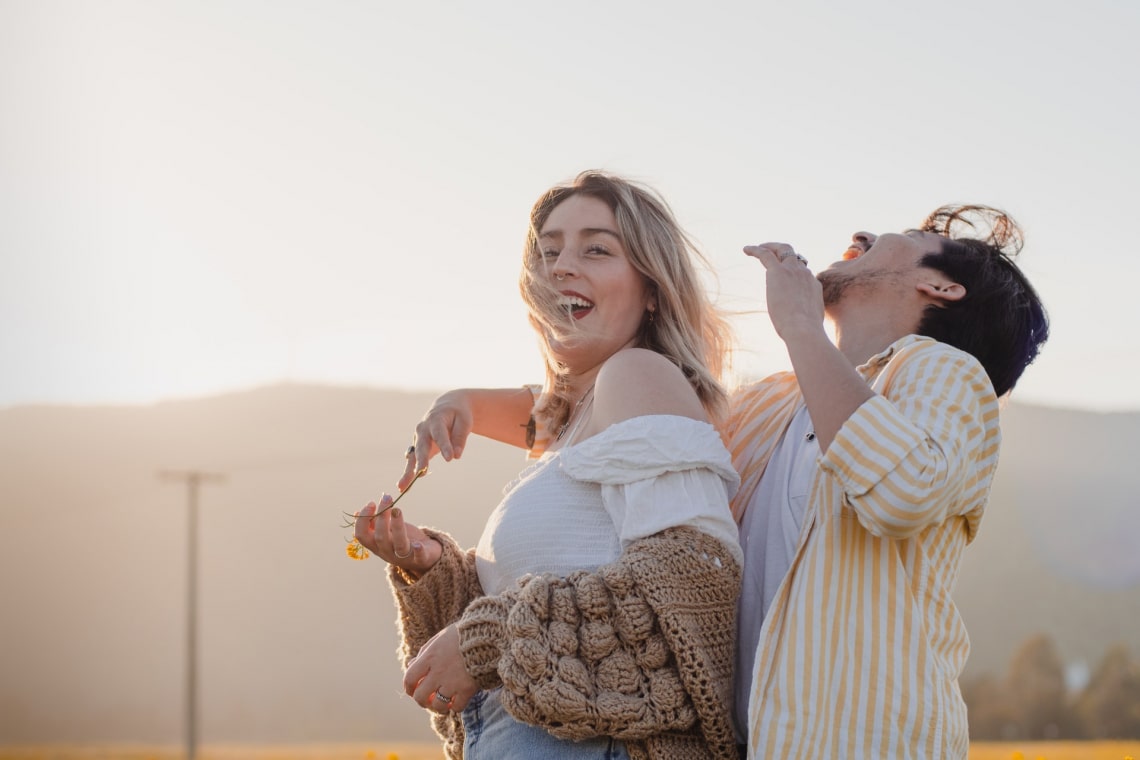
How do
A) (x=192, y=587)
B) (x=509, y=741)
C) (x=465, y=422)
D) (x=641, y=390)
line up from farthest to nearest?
(x=192, y=587) → (x=465, y=422) → (x=641, y=390) → (x=509, y=741)

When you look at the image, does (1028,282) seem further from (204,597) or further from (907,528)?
(204,597)

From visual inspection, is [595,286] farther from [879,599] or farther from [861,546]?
[879,599]

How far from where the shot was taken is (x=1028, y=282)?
12.8ft

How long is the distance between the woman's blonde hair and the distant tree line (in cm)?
3176

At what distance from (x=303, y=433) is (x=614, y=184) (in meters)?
55.2

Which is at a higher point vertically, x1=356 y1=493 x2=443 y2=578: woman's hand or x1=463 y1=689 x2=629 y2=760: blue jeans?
x1=356 y1=493 x2=443 y2=578: woman's hand

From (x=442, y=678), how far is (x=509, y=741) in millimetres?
268

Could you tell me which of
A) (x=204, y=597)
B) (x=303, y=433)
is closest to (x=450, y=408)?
(x=204, y=597)

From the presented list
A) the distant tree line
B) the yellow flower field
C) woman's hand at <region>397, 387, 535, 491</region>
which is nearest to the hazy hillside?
the distant tree line

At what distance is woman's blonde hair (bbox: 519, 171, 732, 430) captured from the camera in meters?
3.60

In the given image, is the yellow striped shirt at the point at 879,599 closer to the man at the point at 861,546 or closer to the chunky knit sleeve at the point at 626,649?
the man at the point at 861,546

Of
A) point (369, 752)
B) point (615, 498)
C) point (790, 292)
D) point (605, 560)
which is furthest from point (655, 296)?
point (369, 752)

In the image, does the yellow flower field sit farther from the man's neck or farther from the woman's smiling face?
the woman's smiling face

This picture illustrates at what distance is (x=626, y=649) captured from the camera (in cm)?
285
